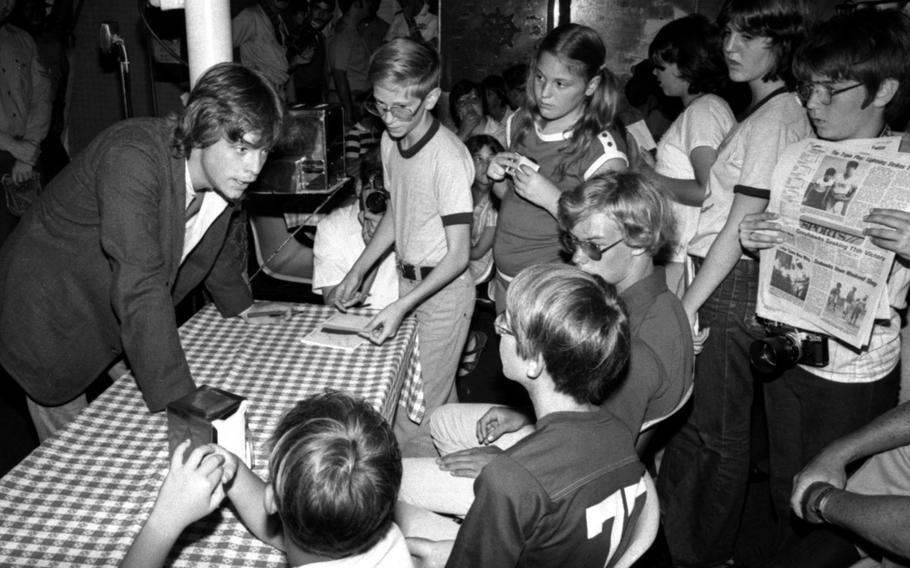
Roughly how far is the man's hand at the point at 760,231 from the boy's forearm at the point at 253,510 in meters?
1.46

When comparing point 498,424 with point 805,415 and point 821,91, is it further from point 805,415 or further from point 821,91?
point 821,91

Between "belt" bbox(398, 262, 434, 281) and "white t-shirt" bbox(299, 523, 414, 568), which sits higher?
"white t-shirt" bbox(299, 523, 414, 568)

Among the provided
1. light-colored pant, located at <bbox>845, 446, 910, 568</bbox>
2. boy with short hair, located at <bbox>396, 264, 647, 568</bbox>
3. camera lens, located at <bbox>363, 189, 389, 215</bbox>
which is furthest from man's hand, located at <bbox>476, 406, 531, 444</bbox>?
camera lens, located at <bbox>363, 189, 389, 215</bbox>

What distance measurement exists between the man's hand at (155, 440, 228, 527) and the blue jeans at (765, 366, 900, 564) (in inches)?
61.6

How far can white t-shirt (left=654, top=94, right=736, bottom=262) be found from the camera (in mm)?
2562

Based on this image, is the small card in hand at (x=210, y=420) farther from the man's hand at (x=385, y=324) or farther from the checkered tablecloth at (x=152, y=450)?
the man's hand at (x=385, y=324)

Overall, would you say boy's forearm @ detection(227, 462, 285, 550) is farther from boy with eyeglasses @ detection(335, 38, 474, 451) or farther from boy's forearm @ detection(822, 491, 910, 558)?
boy's forearm @ detection(822, 491, 910, 558)

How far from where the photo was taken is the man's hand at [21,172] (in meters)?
4.52

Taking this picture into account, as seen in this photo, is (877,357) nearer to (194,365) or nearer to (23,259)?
(194,365)

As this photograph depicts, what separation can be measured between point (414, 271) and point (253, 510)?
4.32 ft

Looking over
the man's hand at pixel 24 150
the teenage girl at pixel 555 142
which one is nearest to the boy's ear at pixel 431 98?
the teenage girl at pixel 555 142

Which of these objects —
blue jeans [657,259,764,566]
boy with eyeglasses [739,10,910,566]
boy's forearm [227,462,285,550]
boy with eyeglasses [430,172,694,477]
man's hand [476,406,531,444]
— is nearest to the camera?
boy's forearm [227,462,285,550]

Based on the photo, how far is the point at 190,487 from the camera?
118 centimetres

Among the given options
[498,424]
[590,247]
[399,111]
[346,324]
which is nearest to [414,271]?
[346,324]
